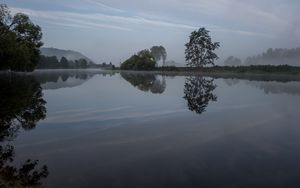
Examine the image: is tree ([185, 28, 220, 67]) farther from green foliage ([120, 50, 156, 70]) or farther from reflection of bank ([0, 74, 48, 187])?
reflection of bank ([0, 74, 48, 187])

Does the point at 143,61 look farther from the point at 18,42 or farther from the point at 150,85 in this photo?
the point at 150,85

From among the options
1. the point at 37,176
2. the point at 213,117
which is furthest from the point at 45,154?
the point at 213,117

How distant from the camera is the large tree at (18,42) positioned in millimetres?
63656

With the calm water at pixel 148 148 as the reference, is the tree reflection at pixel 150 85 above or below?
below

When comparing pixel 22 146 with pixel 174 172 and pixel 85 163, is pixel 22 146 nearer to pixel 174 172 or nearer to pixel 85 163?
pixel 85 163

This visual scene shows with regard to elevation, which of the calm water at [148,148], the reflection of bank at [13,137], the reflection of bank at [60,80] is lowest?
the reflection of bank at [60,80]

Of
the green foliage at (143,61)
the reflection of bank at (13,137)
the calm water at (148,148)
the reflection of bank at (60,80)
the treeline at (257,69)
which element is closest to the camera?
the reflection of bank at (13,137)

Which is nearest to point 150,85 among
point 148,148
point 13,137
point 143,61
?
point 13,137

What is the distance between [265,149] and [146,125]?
684 centimetres

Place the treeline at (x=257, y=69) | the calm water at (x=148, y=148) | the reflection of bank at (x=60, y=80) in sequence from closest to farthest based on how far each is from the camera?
1. the calm water at (x=148, y=148)
2. the reflection of bank at (x=60, y=80)
3. the treeline at (x=257, y=69)

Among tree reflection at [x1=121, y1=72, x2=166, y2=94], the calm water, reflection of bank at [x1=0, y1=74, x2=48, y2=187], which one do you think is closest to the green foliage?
tree reflection at [x1=121, y1=72, x2=166, y2=94]

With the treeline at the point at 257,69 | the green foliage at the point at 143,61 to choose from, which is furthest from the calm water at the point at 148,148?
the green foliage at the point at 143,61

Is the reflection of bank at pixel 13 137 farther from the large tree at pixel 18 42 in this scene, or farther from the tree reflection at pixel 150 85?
the large tree at pixel 18 42

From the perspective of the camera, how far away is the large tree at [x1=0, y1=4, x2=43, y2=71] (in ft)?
209
